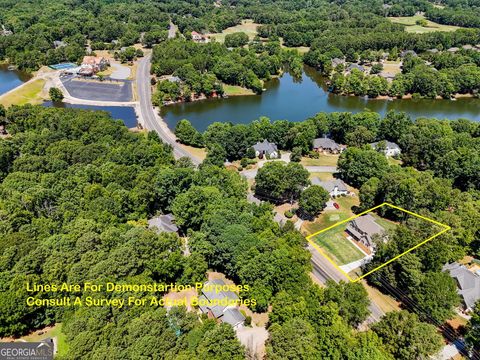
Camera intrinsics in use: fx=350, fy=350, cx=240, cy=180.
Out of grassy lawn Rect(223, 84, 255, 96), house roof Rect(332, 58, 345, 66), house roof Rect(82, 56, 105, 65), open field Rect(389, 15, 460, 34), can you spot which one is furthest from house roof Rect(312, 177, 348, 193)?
open field Rect(389, 15, 460, 34)

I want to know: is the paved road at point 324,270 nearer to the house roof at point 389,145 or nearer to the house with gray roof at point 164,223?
the house with gray roof at point 164,223

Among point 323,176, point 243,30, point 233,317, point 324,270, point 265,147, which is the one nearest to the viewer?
point 233,317

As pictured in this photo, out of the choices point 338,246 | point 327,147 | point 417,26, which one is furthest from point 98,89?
point 417,26

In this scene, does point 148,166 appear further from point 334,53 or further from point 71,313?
point 334,53

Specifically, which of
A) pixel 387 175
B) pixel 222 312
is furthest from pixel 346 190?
pixel 222 312

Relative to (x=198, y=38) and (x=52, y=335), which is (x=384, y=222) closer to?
(x=52, y=335)

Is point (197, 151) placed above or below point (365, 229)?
below

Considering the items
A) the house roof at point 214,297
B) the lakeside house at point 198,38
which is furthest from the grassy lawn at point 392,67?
the house roof at point 214,297
